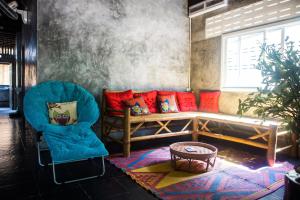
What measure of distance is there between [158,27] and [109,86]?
175 centimetres

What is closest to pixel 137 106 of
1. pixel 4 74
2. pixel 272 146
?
Result: pixel 272 146

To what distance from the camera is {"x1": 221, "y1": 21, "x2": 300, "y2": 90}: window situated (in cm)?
432

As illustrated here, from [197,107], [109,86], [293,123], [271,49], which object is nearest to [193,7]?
[197,107]

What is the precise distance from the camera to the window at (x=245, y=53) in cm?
432

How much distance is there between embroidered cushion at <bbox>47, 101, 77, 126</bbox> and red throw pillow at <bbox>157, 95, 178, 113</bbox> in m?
1.79

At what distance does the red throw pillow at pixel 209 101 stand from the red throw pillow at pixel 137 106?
1372 millimetres

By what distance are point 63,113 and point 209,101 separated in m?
2.98

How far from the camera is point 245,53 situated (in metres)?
4.82

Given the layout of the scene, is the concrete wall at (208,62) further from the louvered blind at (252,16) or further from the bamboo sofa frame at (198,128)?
the bamboo sofa frame at (198,128)

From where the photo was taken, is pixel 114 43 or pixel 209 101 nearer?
pixel 114 43

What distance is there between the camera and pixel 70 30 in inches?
171

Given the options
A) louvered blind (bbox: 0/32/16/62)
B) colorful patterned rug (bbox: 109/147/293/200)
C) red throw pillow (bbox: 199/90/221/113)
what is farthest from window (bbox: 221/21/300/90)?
louvered blind (bbox: 0/32/16/62)

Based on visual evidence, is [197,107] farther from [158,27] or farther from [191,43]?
[158,27]

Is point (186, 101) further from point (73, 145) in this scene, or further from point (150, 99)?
point (73, 145)
